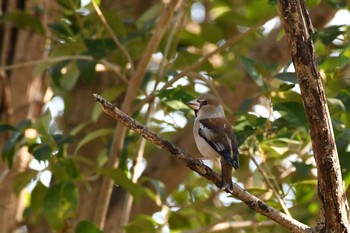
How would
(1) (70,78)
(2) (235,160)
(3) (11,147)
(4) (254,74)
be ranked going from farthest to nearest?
(1) (70,78) < (3) (11,147) < (4) (254,74) < (2) (235,160)

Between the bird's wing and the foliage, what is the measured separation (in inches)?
3.6

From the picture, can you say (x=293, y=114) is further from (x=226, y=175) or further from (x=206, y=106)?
(x=206, y=106)

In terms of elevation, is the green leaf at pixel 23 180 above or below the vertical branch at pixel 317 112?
above

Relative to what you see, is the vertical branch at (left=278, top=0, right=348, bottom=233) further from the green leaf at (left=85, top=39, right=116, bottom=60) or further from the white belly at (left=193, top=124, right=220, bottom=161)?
the green leaf at (left=85, top=39, right=116, bottom=60)

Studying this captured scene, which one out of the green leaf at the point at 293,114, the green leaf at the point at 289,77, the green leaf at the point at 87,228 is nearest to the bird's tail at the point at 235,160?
the green leaf at the point at 293,114

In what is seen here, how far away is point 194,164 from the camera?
119 inches

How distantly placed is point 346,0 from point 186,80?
3.42ft

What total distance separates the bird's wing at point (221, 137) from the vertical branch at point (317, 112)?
83 centimetres

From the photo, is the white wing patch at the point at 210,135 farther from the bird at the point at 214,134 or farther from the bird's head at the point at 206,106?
the bird's head at the point at 206,106

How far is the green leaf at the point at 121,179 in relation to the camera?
422 centimetres

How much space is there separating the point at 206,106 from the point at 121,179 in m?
0.59

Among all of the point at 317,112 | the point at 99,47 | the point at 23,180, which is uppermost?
the point at 99,47

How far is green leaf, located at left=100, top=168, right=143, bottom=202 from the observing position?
4219mm

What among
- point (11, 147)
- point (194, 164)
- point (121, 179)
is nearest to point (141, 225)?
point (121, 179)
